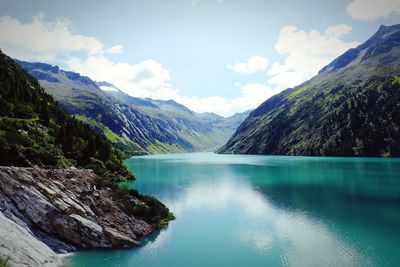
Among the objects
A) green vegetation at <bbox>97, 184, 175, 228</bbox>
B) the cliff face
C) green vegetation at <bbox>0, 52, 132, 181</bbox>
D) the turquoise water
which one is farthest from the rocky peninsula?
green vegetation at <bbox>0, 52, 132, 181</bbox>

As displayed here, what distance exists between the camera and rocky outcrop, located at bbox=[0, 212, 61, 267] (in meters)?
32.0

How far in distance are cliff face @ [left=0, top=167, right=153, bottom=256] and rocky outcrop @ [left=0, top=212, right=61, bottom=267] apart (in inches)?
119

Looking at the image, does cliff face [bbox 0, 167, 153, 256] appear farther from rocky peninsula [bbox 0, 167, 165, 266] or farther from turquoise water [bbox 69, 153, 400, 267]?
turquoise water [bbox 69, 153, 400, 267]

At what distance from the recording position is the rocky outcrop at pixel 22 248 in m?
32.0

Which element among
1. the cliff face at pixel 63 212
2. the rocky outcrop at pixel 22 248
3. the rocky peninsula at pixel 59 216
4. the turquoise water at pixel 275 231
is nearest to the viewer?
the rocky outcrop at pixel 22 248

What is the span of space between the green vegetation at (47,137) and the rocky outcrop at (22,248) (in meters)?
24.5

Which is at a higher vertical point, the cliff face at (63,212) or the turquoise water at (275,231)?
the cliff face at (63,212)

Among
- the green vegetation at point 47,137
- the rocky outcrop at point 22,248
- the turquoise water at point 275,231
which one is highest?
the green vegetation at point 47,137

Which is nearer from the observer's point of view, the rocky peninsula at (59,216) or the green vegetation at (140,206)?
the rocky peninsula at (59,216)

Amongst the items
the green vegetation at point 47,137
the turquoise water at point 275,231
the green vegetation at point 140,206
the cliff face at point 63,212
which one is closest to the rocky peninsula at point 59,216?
the cliff face at point 63,212

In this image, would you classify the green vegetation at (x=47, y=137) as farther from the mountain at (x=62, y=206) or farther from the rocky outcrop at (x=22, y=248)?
the rocky outcrop at (x=22, y=248)

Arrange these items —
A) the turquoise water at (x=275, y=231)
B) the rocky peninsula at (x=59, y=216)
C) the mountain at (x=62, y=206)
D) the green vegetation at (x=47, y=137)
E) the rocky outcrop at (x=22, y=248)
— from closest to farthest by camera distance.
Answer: the rocky outcrop at (x=22, y=248)
the rocky peninsula at (x=59, y=216)
the turquoise water at (x=275, y=231)
the mountain at (x=62, y=206)
the green vegetation at (x=47, y=137)

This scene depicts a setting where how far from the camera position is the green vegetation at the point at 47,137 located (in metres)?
65.1

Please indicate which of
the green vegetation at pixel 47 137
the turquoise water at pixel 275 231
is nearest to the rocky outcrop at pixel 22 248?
the turquoise water at pixel 275 231
